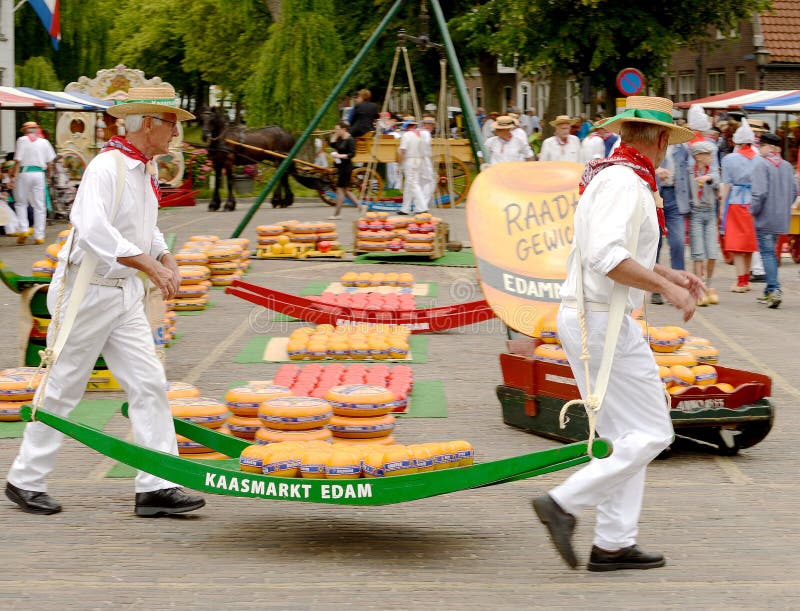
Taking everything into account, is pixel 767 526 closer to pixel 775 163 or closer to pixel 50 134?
pixel 775 163

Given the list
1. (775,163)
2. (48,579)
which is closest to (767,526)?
(48,579)

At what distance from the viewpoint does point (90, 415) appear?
29.8 ft

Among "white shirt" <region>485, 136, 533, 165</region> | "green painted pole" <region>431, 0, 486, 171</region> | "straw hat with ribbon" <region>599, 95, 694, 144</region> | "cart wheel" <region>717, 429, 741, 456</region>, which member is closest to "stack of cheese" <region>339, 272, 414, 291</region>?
"green painted pole" <region>431, 0, 486, 171</region>

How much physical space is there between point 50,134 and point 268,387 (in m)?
30.6

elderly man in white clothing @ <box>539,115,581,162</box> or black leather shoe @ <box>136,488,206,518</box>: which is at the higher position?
elderly man in white clothing @ <box>539,115,581,162</box>

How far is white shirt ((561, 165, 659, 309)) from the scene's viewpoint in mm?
5285

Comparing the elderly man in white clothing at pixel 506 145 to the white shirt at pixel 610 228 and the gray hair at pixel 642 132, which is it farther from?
the white shirt at pixel 610 228

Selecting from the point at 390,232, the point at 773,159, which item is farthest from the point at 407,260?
the point at 773,159

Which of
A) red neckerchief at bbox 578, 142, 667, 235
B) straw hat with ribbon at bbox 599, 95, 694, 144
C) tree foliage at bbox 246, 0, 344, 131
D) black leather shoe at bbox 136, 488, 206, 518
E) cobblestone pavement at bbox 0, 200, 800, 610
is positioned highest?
tree foliage at bbox 246, 0, 344, 131

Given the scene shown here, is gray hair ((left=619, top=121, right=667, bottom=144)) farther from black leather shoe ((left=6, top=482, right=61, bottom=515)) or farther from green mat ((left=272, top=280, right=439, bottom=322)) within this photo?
green mat ((left=272, top=280, right=439, bottom=322))

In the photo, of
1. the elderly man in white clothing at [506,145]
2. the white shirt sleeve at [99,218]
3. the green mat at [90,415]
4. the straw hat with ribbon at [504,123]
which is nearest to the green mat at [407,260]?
the elderly man in white clothing at [506,145]

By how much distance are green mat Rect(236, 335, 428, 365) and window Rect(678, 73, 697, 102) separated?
38.1 m

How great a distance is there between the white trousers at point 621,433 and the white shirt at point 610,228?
13 cm

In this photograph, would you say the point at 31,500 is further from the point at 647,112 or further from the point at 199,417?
the point at 647,112
